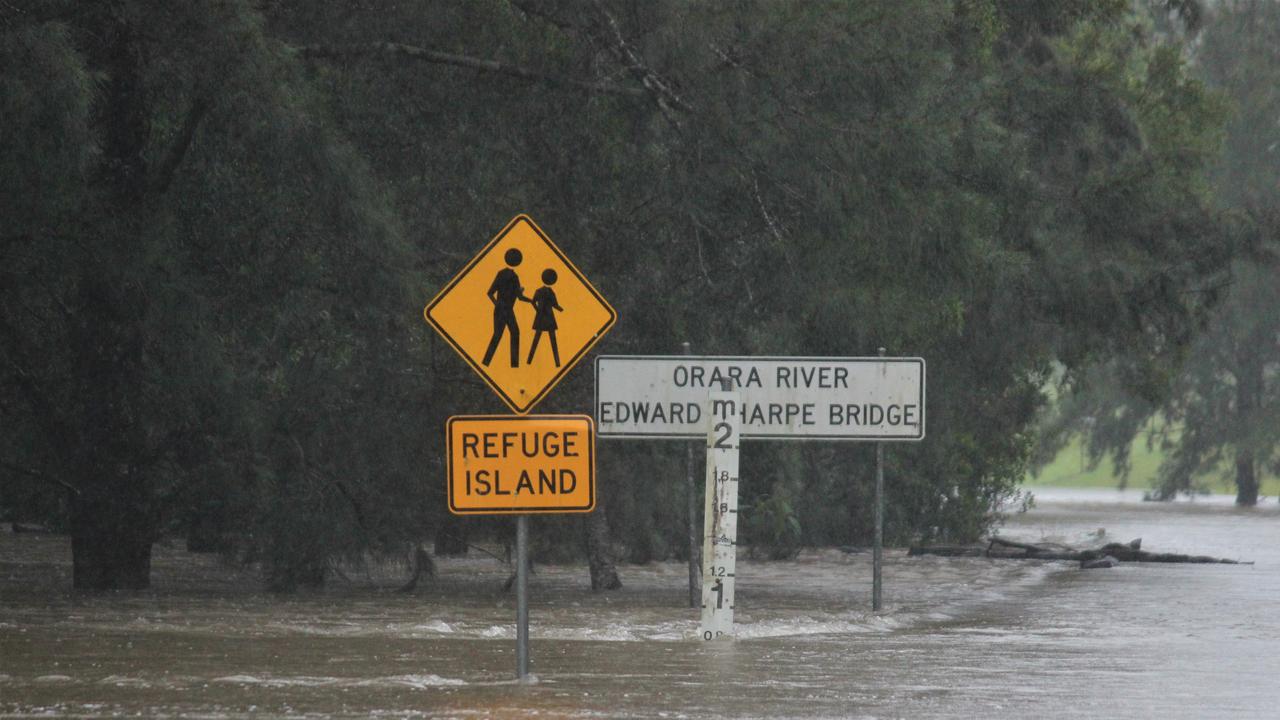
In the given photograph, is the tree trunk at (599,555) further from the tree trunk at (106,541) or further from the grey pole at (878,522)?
the tree trunk at (106,541)

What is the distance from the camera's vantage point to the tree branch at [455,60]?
64.4 feet

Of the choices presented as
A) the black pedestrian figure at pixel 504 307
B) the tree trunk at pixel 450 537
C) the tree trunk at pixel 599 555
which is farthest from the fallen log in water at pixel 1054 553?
the black pedestrian figure at pixel 504 307

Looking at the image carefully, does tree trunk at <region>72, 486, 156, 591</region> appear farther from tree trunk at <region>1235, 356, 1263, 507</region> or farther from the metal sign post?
tree trunk at <region>1235, 356, 1263, 507</region>

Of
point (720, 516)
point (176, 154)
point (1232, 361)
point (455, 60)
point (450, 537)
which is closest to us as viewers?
point (720, 516)

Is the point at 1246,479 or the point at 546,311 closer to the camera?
the point at 546,311

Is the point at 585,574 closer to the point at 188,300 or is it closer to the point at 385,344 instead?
the point at 385,344

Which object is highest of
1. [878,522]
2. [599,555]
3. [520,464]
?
[520,464]

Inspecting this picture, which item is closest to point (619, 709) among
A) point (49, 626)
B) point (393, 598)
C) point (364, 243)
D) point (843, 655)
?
point (843, 655)

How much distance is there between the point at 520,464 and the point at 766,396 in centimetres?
557

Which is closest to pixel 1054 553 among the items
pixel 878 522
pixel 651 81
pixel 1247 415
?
pixel 878 522

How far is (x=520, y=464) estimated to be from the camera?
11227 millimetres

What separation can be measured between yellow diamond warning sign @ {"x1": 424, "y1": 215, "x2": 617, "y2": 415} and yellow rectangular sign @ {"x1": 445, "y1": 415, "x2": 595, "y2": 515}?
17 cm

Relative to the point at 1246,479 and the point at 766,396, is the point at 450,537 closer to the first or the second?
the point at 766,396

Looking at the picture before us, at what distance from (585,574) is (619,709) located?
16.4 metres
